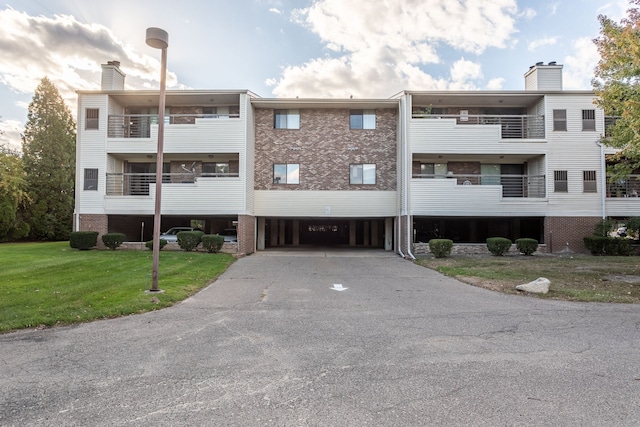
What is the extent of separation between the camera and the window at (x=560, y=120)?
1950 cm

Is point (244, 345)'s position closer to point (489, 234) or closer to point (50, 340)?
point (50, 340)

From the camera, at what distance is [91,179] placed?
19844 millimetres

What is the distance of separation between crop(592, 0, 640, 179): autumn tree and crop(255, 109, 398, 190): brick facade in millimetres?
10708

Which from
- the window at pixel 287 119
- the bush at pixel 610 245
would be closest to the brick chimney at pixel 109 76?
the window at pixel 287 119

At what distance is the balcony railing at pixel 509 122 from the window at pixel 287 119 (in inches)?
246

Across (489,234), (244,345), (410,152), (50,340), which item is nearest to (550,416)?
(244,345)

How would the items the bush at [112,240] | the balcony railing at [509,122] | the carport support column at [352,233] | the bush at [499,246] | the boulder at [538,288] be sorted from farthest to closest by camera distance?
1. the carport support column at [352,233]
2. the balcony railing at [509,122]
3. the bush at [112,240]
4. the bush at [499,246]
5. the boulder at [538,288]

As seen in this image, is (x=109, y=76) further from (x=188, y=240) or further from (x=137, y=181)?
(x=188, y=240)

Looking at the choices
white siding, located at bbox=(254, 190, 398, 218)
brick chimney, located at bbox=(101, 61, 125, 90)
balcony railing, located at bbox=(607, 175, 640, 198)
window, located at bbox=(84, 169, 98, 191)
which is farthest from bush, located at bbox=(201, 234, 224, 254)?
balcony railing, located at bbox=(607, 175, 640, 198)

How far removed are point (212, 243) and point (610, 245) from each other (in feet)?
60.4

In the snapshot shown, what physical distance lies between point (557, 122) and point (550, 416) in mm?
20103

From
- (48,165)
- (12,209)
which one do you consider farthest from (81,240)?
(48,165)

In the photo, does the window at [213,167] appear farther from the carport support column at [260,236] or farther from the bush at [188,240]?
the bush at [188,240]

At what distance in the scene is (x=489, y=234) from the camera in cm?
2400
